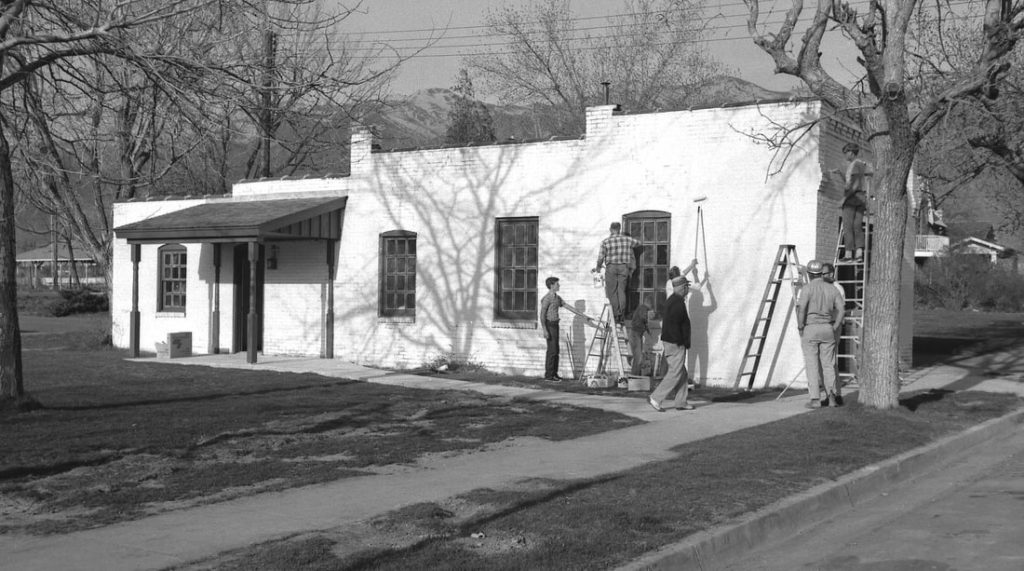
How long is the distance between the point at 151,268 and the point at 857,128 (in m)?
15.9

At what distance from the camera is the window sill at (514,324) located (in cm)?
1944

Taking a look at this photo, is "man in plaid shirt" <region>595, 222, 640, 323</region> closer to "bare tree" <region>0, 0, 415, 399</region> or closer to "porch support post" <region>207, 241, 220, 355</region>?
"bare tree" <region>0, 0, 415, 399</region>

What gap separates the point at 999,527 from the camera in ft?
26.0

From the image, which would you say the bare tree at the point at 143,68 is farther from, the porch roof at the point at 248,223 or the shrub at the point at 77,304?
the shrub at the point at 77,304

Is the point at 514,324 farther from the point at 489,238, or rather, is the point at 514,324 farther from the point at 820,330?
the point at 820,330

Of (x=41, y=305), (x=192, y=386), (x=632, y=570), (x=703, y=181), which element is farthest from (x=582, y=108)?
(x=632, y=570)

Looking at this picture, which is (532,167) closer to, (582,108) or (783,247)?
(783,247)

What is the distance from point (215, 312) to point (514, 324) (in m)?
7.44

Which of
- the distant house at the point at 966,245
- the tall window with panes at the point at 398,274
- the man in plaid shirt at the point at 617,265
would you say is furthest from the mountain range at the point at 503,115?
the man in plaid shirt at the point at 617,265

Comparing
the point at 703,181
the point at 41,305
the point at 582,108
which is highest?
the point at 582,108

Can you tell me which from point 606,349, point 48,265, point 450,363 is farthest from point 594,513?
point 48,265

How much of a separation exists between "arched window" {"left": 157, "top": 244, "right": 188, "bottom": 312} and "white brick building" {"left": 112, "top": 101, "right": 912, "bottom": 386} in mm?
40

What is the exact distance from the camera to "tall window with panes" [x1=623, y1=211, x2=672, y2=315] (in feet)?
59.3

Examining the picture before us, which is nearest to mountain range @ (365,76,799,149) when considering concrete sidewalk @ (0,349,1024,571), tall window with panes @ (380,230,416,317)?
tall window with panes @ (380,230,416,317)
